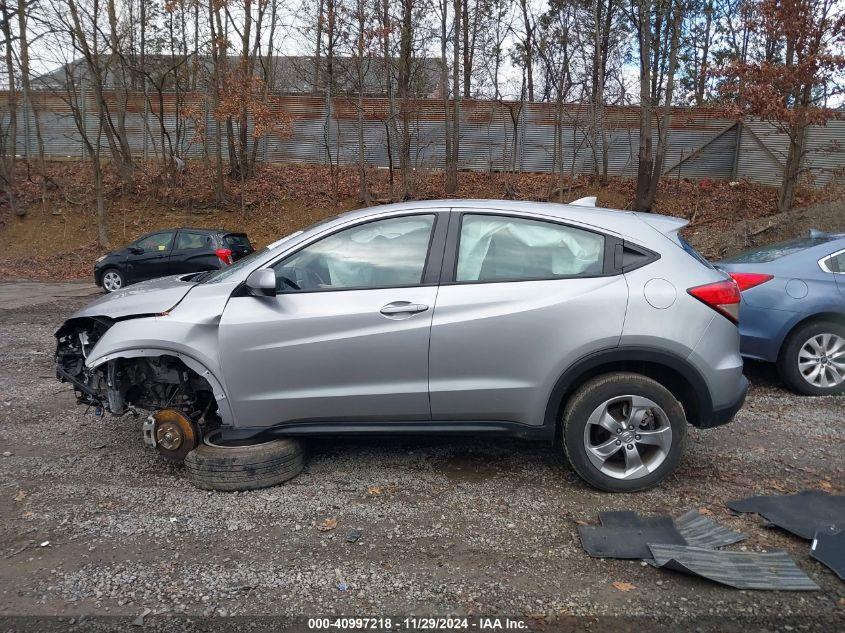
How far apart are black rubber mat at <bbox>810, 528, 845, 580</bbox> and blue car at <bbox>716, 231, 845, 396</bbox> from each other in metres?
2.86

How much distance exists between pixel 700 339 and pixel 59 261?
67.3ft

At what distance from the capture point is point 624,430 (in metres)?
3.76

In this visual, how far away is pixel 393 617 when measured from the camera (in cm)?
272

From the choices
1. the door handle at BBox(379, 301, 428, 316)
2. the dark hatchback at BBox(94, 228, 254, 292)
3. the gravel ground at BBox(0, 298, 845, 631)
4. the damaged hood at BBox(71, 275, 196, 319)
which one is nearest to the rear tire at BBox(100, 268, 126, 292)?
the dark hatchback at BBox(94, 228, 254, 292)

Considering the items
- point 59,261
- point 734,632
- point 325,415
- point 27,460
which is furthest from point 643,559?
point 59,261

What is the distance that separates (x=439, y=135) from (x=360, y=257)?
21389 millimetres

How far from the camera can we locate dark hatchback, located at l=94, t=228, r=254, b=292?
565 inches

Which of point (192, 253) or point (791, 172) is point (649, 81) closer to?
point (791, 172)

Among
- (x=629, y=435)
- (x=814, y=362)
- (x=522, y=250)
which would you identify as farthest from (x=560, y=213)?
(x=814, y=362)

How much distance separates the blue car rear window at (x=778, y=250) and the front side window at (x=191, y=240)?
37.5 feet

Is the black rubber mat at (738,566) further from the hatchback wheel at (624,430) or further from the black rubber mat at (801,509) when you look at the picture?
the hatchback wheel at (624,430)

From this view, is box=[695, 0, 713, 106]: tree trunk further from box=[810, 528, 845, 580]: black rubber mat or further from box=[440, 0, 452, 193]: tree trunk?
box=[810, 528, 845, 580]: black rubber mat

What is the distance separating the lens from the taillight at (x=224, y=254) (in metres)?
13.9

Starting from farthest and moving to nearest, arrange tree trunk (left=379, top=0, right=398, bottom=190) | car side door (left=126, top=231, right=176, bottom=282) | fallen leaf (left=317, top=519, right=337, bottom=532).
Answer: tree trunk (left=379, top=0, right=398, bottom=190) < car side door (left=126, top=231, right=176, bottom=282) < fallen leaf (left=317, top=519, right=337, bottom=532)
